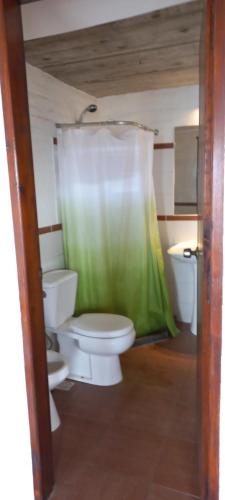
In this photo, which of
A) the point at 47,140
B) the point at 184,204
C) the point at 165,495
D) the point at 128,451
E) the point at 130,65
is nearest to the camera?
the point at 165,495

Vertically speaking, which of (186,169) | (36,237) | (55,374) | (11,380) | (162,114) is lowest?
(55,374)

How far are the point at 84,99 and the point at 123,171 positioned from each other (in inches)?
32.2

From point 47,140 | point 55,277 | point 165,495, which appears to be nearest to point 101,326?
point 55,277

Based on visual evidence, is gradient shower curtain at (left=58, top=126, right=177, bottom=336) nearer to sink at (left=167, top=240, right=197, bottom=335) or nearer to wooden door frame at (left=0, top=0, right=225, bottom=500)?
sink at (left=167, top=240, right=197, bottom=335)

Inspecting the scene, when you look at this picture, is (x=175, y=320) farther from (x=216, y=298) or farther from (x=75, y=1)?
(x=75, y=1)

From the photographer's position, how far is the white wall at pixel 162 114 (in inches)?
123

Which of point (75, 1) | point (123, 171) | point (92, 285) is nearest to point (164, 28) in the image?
point (75, 1)

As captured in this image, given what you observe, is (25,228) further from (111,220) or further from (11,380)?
(111,220)

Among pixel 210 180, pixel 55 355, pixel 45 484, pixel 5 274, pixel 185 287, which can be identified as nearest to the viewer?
pixel 210 180

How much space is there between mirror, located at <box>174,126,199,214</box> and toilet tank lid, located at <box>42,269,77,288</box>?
128 cm

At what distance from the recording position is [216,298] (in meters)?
1.10

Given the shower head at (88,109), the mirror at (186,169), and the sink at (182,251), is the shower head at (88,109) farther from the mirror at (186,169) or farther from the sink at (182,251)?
the sink at (182,251)

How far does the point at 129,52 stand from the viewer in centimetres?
222

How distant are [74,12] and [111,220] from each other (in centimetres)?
147
